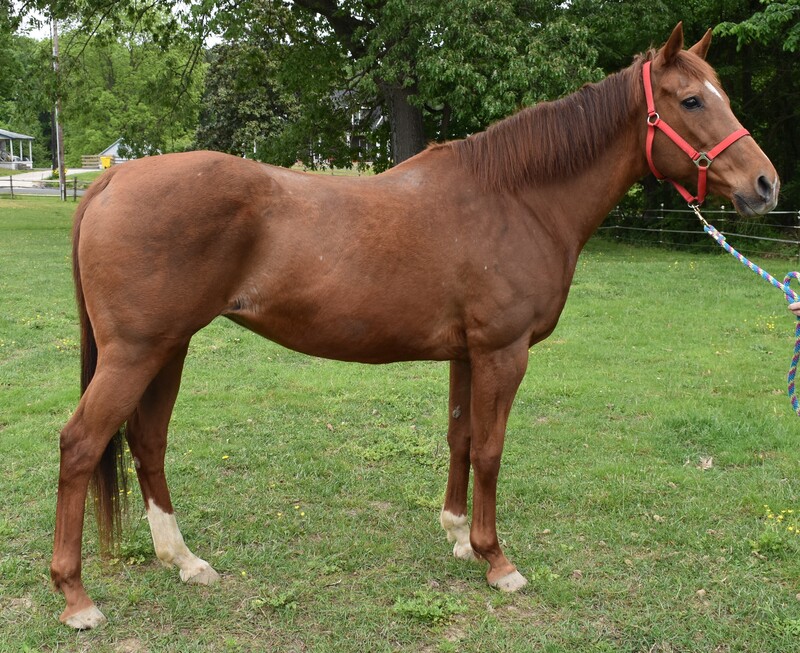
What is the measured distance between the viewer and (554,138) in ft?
11.7

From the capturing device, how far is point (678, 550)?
3848 millimetres

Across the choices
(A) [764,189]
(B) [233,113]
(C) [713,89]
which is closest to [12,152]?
(B) [233,113]

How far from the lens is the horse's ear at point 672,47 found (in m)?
3.24

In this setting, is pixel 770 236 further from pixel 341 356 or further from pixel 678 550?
pixel 341 356

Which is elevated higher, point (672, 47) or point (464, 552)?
point (672, 47)

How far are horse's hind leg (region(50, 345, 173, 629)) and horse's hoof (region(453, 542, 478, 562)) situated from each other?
1806 millimetres

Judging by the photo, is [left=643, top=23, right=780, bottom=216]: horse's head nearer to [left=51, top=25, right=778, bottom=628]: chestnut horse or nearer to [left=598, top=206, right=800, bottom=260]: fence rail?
[left=51, top=25, right=778, bottom=628]: chestnut horse

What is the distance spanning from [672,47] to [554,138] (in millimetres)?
671

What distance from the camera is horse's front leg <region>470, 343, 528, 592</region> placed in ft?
11.2

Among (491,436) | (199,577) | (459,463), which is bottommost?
(199,577)

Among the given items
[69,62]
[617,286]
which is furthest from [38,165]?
[617,286]

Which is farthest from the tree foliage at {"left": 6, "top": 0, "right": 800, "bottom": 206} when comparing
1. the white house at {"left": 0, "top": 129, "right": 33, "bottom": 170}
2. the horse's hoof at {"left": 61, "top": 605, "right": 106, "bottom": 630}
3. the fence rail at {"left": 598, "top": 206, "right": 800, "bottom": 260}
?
the white house at {"left": 0, "top": 129, "right": 33, "bottom": 170}

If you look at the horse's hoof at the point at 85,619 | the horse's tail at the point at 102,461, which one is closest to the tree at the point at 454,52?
the horse's tail at the point at 102,461

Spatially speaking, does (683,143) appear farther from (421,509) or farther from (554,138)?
(421,509)
